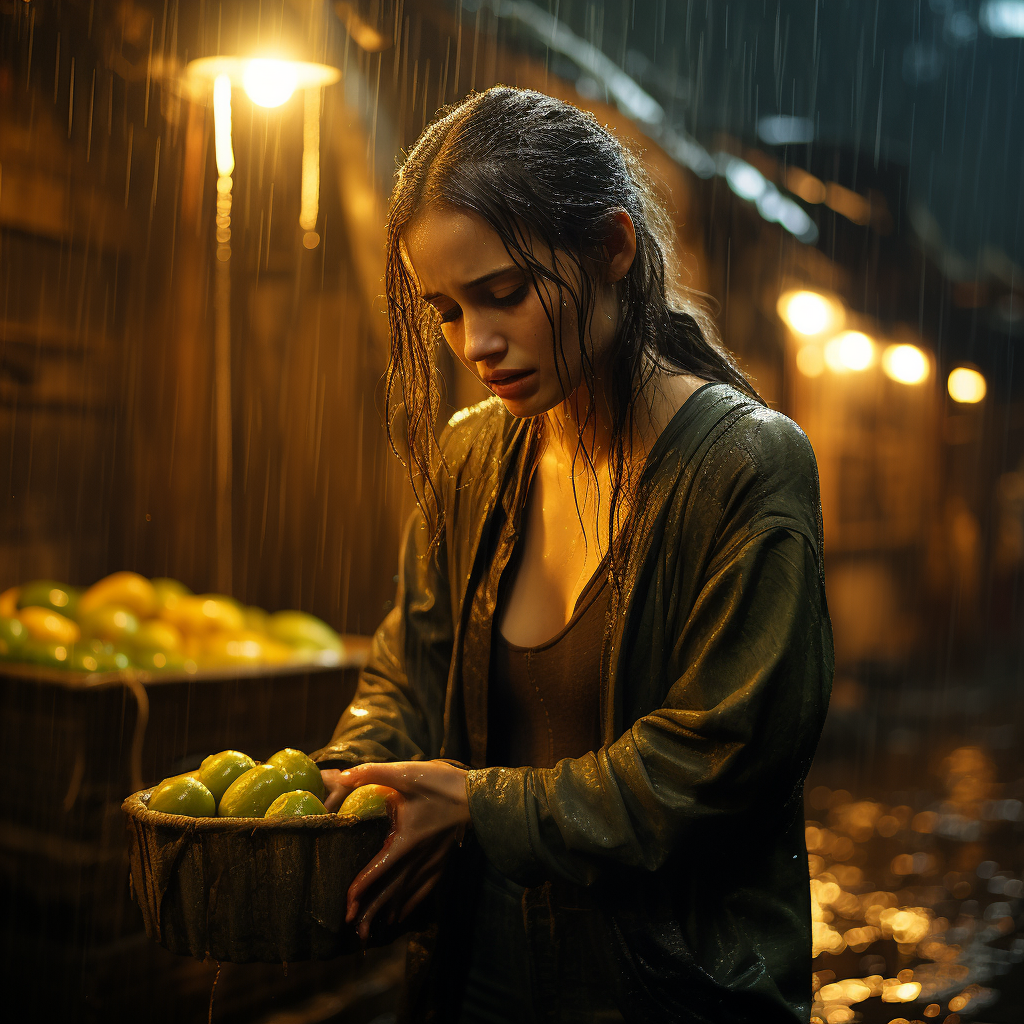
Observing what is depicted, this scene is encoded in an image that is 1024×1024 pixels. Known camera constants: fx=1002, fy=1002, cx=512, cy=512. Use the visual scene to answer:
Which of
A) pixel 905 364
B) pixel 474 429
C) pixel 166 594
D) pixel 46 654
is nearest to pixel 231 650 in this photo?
pixel 166 594

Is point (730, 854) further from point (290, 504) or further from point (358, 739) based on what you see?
point (290, 504)

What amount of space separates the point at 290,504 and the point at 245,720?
1678 mm

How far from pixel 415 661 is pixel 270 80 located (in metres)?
2.98

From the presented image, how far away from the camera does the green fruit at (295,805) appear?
1.64m

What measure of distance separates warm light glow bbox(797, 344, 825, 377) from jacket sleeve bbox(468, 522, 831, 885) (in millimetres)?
9455

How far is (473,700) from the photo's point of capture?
203 centimetres

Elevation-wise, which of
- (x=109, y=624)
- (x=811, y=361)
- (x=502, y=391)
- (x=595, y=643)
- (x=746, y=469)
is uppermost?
(x=811, y=361)

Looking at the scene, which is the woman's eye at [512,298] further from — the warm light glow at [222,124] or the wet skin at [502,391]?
the warm light glow at [222,124]

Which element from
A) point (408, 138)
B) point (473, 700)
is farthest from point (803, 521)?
point (408, 138)

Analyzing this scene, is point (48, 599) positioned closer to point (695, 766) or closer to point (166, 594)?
point (166, 594)

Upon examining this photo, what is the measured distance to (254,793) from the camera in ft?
5.62

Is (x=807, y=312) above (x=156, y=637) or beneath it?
above

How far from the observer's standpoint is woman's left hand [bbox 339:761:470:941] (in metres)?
1.62

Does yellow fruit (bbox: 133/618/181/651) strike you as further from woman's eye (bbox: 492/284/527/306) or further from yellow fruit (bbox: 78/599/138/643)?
woman's eye (bbox: 492/284/527/306)
